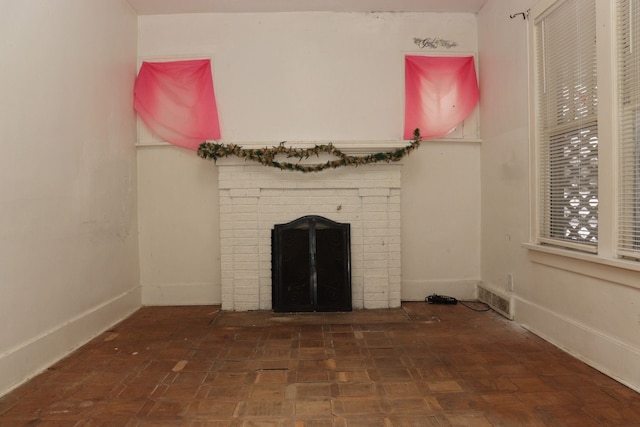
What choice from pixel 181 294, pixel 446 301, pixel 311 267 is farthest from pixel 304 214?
pixel 446 301

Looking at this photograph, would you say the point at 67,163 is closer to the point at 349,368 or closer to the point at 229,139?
the point at 229,139

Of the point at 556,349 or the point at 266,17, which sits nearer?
the point at 556,349

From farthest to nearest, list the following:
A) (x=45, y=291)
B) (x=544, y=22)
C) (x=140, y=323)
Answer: (x=140, y=323) < (x=544, y=22) < (x=45, y=291)

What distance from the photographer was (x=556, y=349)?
3213mm

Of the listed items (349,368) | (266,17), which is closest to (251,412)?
(349,368)


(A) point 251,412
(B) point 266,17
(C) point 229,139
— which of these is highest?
(B) point 266,17

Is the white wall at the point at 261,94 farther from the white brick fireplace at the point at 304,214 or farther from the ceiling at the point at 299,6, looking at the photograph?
the white brick fireplace at the point at 304,214

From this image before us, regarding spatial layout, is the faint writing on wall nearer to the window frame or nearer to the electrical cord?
the window frame

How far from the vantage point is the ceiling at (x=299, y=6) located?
14.8 feet

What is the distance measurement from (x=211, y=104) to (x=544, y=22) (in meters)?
3.50

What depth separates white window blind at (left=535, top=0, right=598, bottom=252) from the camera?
9.68ft

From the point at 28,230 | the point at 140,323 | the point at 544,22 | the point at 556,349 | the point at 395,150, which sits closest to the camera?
the point at 28,230

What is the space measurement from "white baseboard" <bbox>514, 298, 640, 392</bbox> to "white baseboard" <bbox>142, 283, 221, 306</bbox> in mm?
3407

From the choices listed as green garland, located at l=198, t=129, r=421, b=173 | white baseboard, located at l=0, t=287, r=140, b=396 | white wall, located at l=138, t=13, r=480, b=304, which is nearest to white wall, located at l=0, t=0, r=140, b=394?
white baseboard, located at l=0, t=287, r=140, b=396
